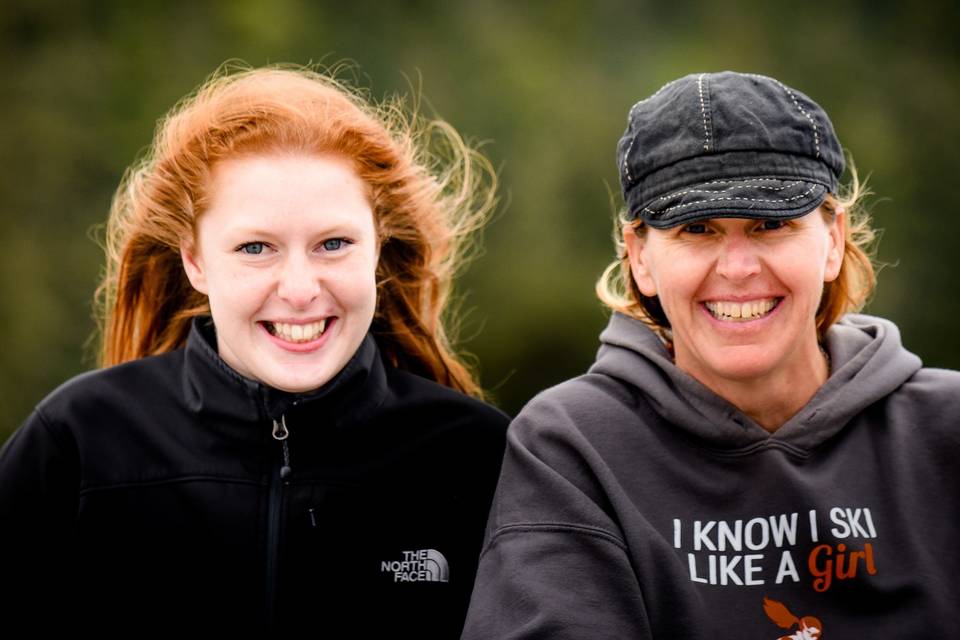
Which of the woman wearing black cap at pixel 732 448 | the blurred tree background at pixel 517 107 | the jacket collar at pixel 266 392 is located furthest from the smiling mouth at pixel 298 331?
the blurred tree background at pixel 517 107

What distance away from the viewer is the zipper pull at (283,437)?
9.71 feet

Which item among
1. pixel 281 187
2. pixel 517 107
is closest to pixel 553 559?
pixel 281 187

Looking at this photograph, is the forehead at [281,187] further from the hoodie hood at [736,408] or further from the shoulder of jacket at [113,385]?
the hoodie hood at [736,408]

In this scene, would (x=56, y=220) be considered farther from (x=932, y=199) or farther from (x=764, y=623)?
(x=764, y=623)

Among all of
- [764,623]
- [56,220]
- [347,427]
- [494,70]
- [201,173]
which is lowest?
[764,623]

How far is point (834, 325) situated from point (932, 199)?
1136cm

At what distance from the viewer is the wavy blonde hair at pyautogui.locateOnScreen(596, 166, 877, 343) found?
9.76 ft

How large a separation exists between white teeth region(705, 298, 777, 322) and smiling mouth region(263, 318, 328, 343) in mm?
900

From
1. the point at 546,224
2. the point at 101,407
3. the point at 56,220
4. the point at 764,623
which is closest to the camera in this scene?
the point at 764,623

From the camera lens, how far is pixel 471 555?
122 inches

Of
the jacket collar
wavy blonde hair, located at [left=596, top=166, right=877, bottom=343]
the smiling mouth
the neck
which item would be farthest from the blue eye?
the neck

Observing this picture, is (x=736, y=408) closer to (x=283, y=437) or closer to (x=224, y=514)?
(x=283, y=437)

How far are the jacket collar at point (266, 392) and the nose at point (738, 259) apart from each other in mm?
903

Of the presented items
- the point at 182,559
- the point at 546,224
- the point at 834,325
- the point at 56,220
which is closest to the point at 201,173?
the point at 182,559
